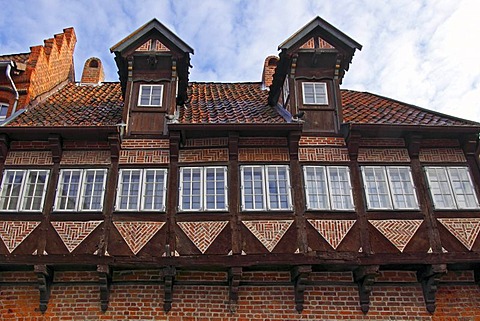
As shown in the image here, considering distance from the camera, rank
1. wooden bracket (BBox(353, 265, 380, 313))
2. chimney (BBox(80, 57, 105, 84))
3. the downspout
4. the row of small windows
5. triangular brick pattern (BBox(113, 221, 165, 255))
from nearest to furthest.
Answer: wooden bracket (BBox(353, 265, 380, 313)) < triangular brick pattern (BBox(113, 221, 165, 255)) < the row of small windows < the downspout < chimney (BBox(80, 57, 105, 84))

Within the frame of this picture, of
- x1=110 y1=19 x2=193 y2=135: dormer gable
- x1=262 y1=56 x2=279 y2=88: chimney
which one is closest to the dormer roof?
x1=110 y1=19 x2=193 y2=135: dormer gable

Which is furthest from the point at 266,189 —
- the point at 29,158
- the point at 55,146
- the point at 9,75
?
the point at 9,75

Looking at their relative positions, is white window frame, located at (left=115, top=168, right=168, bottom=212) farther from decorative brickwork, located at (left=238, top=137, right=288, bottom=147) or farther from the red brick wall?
decorative brickwork, located at (left=238, top=137, right=288, bottom=147)

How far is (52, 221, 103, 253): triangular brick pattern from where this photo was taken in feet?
35.7

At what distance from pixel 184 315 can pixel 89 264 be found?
2513 millimetres

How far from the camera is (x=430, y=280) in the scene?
1091 centimetres

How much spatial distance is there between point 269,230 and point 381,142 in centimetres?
409

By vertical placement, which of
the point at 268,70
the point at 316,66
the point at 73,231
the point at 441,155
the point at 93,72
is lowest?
the point at 73,231

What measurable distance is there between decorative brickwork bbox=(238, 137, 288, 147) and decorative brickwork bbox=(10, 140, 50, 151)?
205 inches

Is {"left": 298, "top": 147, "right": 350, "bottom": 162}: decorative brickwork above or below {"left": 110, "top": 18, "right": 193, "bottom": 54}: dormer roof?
below

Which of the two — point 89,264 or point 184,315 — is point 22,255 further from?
point 184,315

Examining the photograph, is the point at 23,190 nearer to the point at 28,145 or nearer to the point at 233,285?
the point at 28,145

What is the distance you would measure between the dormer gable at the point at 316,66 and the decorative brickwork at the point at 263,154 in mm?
1470

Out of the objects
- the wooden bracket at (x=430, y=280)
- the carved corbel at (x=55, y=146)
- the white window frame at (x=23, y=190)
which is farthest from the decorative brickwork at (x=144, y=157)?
the wooden bracket at (x=430, y=280)
